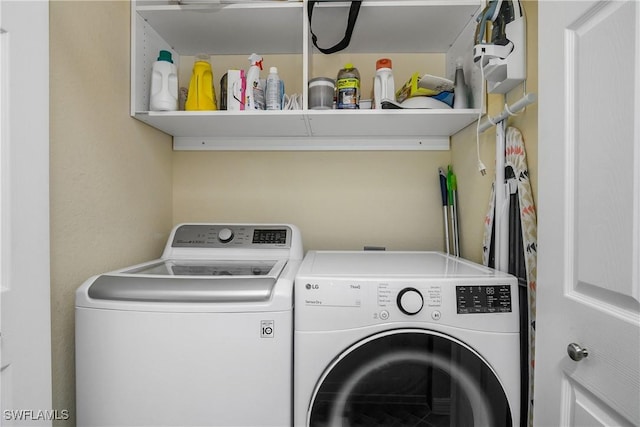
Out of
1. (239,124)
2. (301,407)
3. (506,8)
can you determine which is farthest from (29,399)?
(506,8)

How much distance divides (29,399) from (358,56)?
1.82m

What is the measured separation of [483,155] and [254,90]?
3.23 ft

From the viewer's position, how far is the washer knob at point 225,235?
157cm

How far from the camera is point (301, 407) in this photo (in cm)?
105

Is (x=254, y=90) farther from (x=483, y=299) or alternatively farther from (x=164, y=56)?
(x=483, y=299)

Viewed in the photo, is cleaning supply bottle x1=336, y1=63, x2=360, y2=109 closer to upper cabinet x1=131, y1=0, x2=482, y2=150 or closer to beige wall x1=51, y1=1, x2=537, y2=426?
upper cabinet x1=131, y1=0, x2=482, y2=150

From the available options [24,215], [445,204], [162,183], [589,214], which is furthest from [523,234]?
[162,183]

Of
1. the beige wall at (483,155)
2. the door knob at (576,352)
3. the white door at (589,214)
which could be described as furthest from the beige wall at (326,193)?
the door knob at (576,352)

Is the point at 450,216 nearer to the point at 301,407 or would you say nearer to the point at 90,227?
the point at 301,407

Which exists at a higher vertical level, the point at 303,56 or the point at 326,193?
the point at 303,56

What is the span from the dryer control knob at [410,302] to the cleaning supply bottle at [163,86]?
1.18m

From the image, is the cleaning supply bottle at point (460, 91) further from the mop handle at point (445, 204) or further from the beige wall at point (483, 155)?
the mop handle at point (445, 204)

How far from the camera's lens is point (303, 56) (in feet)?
4.59

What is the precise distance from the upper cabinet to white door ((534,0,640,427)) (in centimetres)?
61
